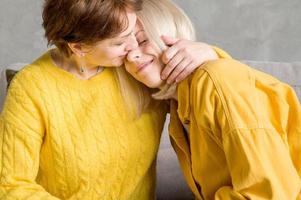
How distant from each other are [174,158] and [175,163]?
0.02 metres

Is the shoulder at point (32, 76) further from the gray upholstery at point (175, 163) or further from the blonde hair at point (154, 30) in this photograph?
the gray upholstery at point (175, 163)

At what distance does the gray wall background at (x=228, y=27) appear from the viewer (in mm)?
1974

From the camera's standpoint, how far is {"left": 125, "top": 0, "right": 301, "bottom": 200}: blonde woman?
0.98m

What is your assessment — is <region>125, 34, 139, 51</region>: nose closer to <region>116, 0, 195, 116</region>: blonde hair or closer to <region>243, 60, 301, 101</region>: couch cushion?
<region>116, 0, 195, 116</region>: blonde hair

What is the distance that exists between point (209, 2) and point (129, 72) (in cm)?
97

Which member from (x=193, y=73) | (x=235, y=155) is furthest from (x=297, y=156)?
(x=193, y=73)

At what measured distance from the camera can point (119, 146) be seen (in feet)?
3.86

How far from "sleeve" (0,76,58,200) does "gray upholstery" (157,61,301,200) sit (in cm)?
60

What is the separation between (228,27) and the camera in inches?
80.0

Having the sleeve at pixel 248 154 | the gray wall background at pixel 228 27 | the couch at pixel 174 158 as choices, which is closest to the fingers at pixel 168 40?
the sleeve at pixel 248 154

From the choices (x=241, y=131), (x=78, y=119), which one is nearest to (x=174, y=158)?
(x=78, y=119)

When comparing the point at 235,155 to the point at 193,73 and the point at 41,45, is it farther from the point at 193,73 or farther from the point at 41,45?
the point at 41,45

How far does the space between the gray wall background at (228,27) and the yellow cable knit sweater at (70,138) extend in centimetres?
87

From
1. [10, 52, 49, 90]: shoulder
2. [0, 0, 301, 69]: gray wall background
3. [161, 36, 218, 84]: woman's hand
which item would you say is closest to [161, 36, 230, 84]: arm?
[161, 36, 218, 84]: woman's hand
